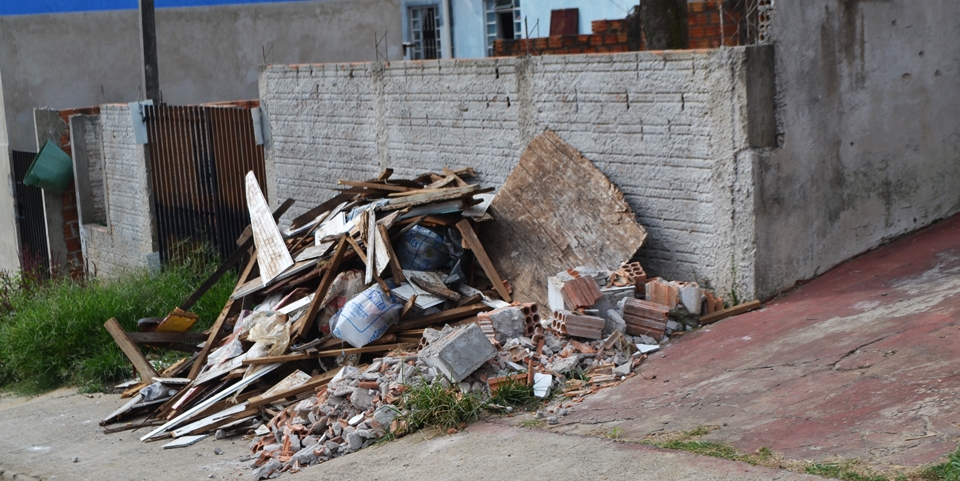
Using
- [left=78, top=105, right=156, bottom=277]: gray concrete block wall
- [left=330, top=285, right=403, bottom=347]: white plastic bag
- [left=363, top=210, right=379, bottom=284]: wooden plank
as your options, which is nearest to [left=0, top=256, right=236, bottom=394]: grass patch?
[left=78, top=105, right=156, bottom=277]: gray concrete block wall

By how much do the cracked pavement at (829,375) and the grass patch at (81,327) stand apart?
514 centimetres

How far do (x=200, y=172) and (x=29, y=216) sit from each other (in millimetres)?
4321

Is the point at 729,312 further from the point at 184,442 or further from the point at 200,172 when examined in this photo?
the point at 200,172

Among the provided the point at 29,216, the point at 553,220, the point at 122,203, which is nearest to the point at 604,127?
the point at 553,220

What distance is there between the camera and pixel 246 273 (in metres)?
8.49

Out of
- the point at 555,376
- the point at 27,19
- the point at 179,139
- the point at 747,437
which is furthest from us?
the point at 27,19

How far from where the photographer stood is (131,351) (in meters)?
8.14

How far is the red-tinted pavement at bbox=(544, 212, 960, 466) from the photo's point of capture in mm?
4301

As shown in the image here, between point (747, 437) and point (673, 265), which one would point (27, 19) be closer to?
point (673, 265)

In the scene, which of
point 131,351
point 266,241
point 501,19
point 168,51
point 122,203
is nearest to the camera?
point 131,351

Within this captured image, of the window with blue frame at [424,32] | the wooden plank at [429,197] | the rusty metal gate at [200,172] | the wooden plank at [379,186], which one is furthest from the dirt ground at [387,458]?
the window with blue frame at [424,32]

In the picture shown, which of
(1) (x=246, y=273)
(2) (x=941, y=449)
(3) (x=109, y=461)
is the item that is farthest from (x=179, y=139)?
(2) (x=941, y=449)

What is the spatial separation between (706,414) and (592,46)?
10050 mm

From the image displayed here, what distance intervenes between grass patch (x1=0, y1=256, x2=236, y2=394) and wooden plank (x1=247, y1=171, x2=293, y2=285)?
4.04 ft
